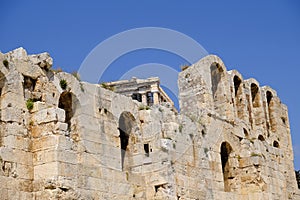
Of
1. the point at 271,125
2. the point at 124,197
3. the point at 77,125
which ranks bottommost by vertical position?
the point at 124,197

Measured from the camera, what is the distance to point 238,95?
87.5 feet

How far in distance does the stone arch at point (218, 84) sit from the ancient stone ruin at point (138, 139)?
42mm

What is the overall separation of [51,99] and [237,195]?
30.9 feet

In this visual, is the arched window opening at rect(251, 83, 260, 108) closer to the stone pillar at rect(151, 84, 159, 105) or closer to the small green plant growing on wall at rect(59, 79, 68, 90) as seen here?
the stone pillar at rect(151, 84, 159, 105)

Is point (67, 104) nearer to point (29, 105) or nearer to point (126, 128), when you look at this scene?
point (29, 105)

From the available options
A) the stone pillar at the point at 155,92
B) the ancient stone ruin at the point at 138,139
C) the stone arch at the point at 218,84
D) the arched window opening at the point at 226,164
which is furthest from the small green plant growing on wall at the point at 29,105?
the stone pillar at the point at 155,92

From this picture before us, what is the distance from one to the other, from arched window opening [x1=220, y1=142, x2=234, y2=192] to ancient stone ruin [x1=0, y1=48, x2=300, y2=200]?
4 cm

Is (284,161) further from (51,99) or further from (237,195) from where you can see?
(51,99)

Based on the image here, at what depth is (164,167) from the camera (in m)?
18.8

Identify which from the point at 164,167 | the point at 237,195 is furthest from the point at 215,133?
the point at 164,167

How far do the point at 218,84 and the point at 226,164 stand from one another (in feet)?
11.3

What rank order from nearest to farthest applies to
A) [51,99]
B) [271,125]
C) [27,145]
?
[27,145], [51,99], [271,125]

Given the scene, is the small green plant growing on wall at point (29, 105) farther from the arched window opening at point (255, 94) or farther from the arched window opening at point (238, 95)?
the arched window opening at point (255, 94)

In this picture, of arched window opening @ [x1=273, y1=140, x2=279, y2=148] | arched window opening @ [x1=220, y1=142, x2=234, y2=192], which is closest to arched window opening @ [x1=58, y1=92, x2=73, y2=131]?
arched window opening @ [x1=220, y1=142, x2=234, y2=192]
